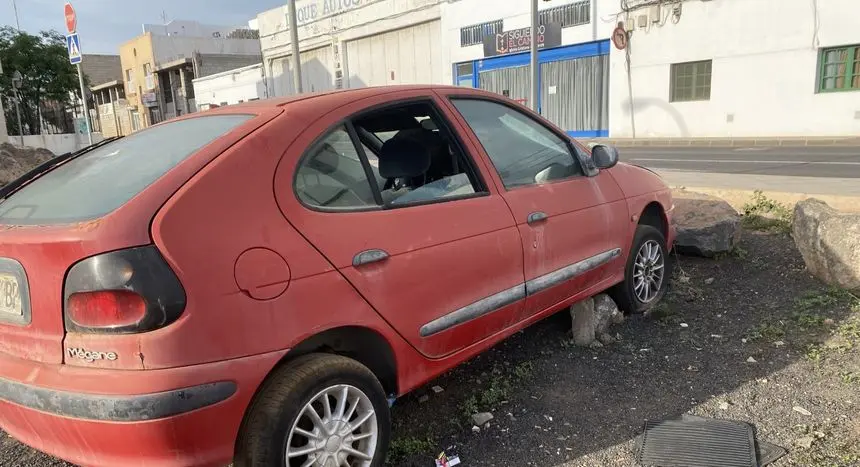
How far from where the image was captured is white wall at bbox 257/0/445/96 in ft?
96.4

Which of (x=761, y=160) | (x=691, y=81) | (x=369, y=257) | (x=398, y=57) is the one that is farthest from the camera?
(x=398, y=57)

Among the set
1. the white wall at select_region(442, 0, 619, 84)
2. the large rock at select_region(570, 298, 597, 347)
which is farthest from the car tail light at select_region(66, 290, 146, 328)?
the white wall at select_region(442, 0, 619, 84)

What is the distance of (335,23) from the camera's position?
1334 inches

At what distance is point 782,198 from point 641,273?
3.18 meters

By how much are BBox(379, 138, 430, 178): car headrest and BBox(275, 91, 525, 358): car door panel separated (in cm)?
32

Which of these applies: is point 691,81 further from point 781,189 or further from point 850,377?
point 850,377

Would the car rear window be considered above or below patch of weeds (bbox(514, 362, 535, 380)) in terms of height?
above

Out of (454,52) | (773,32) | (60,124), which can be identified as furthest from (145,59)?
(773,32)

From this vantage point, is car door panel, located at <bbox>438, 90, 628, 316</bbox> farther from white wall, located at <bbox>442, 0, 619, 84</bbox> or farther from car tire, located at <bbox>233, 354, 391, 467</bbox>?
white wall, located at <bbox>442, 0, 619, 84</bbox>

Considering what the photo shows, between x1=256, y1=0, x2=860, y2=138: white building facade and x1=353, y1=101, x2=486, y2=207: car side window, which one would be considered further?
x1=256, y1=0, x2=860, y2=138: white building facade

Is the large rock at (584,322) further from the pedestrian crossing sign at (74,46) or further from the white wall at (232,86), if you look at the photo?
the white wall at (232,86)

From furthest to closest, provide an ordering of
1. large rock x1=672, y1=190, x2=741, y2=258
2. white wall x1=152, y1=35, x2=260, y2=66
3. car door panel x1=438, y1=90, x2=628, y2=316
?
white wall x1=152, y1=35, x2=260, y2=66 < large rock x1=672, y1=190, x2=741, y2=258 < car door panel x1=438, y1=90, x2=628, y2=316

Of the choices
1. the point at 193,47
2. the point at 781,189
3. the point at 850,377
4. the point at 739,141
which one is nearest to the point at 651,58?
the point at 739,141

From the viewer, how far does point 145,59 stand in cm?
5134
